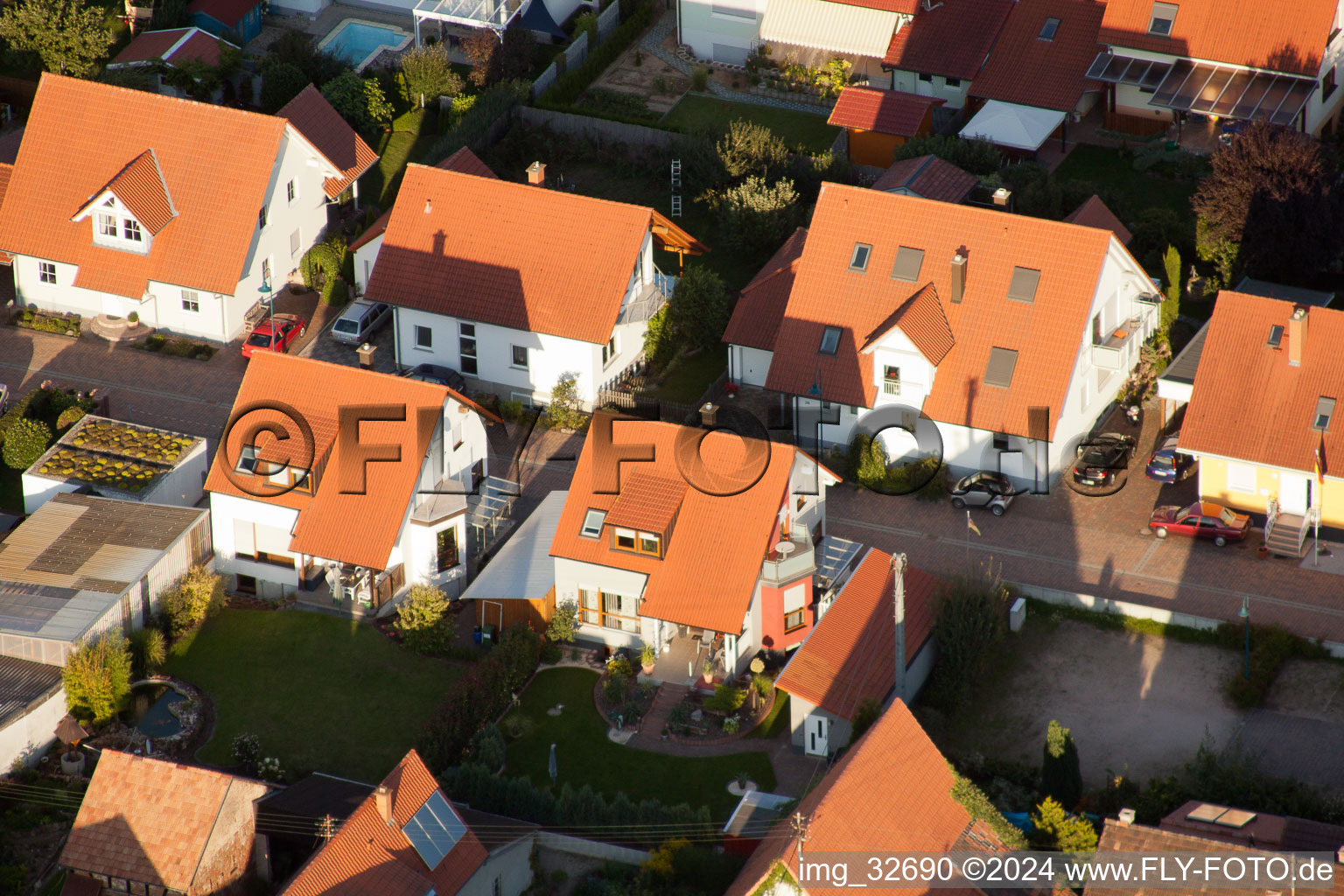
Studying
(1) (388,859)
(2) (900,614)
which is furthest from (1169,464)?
(1) (388,859)

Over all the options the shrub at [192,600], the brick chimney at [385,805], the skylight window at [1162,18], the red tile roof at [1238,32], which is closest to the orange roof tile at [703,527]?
the shrub at [192,600]

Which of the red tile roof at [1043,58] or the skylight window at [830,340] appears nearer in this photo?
the skylight window at [830,340]

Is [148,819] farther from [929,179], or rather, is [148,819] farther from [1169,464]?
[929,179]

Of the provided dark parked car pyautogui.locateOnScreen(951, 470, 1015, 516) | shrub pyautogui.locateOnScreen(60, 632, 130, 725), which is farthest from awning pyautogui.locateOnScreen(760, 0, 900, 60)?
shrub pyautogui.locateOnScreen(60, 632, 130, 725)

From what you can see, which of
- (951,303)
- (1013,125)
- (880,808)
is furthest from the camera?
(1013,125)

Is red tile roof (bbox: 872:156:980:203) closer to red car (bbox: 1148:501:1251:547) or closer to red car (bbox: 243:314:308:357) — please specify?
red car (bbox: 1148:501:1251:547)

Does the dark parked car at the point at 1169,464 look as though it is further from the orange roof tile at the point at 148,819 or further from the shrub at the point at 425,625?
the orange roof tile at the point at 148,819
